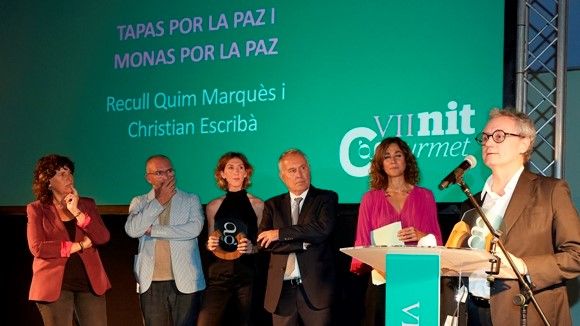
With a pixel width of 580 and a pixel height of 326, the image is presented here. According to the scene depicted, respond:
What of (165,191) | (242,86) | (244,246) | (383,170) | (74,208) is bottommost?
(244,246)

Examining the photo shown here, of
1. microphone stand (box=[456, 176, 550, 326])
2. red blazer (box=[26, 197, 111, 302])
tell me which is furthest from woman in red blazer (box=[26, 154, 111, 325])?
microphone stand (box=[456, 176, 550, 326])

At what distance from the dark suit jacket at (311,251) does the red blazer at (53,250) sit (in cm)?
118

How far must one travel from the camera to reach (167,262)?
643cm

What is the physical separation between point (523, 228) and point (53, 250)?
11.3 ft

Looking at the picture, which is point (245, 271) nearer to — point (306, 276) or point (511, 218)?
point (306, 276)

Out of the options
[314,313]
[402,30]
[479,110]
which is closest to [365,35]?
[402,30]

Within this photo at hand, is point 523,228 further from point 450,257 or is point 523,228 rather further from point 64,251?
point 64,251

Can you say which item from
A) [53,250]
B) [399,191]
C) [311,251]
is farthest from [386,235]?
[53,250]

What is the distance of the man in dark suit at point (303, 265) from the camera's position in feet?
19.2

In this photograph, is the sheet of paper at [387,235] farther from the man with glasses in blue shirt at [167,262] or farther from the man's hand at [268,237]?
the man with glasses in blue shirt at [167,262]

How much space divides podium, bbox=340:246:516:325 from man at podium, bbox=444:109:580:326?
391 millimetres

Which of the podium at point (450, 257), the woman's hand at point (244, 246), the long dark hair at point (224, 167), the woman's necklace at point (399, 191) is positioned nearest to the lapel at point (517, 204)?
the podium at point (450, 257)

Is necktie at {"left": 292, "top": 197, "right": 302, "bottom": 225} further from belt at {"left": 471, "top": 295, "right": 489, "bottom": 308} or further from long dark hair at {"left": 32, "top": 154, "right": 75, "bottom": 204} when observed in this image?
belt at {"left": 471, "top": 295, "right": 489, "bottom": 308}

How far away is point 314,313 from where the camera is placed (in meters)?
5.86
